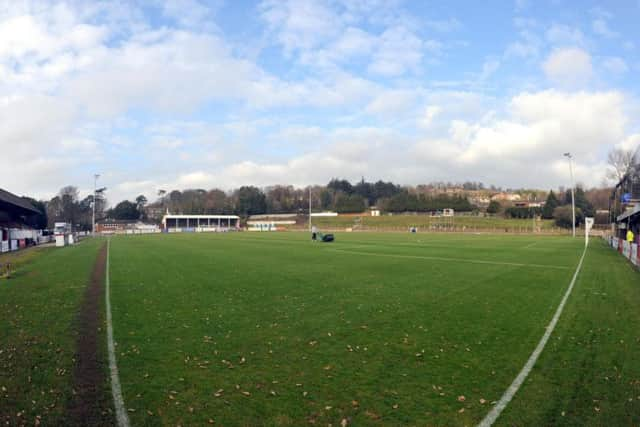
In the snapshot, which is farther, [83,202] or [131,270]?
[83,202]

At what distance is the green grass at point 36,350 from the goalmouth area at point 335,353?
36mm

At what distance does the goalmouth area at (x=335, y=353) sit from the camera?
6117 mm

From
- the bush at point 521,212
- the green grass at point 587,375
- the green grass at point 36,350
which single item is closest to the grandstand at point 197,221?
the bush at point 521,212

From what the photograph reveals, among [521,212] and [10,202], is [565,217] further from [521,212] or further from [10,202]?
[10,202]

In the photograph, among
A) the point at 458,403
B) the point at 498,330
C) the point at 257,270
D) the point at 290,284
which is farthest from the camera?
the point at 257,270

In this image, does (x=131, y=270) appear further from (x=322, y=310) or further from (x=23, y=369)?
(x=23, y=369)

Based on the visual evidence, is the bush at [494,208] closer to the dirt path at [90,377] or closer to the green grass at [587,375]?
the green grass at [587,375]

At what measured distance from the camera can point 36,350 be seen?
29.8 ft

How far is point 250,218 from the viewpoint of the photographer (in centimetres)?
16875

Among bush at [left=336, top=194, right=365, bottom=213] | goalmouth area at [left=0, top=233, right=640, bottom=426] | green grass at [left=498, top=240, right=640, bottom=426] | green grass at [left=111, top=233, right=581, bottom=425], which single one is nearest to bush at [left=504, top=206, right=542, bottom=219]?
bush at [left=336, top=194, right=365, bottom=213]

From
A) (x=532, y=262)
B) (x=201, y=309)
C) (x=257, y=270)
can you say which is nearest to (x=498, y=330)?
(x=201, y=309)

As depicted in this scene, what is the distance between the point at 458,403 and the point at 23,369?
730 cm

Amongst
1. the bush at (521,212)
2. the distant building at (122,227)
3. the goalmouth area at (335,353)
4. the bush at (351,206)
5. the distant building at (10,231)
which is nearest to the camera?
the goalmouth area at (335,353)

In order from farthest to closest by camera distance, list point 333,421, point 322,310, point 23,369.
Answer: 1. point 322,310
2. point 23,369
3. point 333,421
